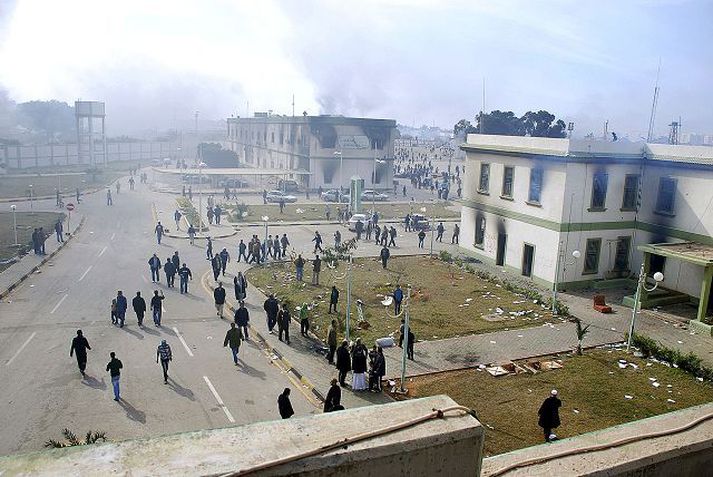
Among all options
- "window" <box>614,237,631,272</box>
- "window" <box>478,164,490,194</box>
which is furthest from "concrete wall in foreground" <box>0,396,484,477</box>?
"window" <box>478,164,490,194</box>

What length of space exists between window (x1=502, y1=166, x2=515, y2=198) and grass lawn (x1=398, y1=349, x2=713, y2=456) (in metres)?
11.8

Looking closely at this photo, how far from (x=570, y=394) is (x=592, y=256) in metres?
11.8

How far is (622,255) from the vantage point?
25.5m

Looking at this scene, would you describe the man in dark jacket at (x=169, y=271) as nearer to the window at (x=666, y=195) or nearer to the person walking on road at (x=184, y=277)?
the person walking on road at (x=184, y=277)

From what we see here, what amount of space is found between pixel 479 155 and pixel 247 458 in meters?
27.5

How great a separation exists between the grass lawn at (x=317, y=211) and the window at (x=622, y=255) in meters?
21.0

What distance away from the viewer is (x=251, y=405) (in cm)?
1348

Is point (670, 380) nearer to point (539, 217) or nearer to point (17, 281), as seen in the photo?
point (539, 217)

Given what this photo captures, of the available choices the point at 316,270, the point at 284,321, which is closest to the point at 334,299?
the point at 284,321

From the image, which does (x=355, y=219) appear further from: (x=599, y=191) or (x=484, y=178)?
(x=599, y=191)

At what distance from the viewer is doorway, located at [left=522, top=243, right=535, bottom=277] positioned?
2609 cm

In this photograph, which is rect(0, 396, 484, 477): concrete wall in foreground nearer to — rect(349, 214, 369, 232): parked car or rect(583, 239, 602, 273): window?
rect(583, 239, 602, 273): window

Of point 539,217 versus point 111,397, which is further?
point 539,217

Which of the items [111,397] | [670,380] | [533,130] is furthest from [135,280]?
[533,130]
